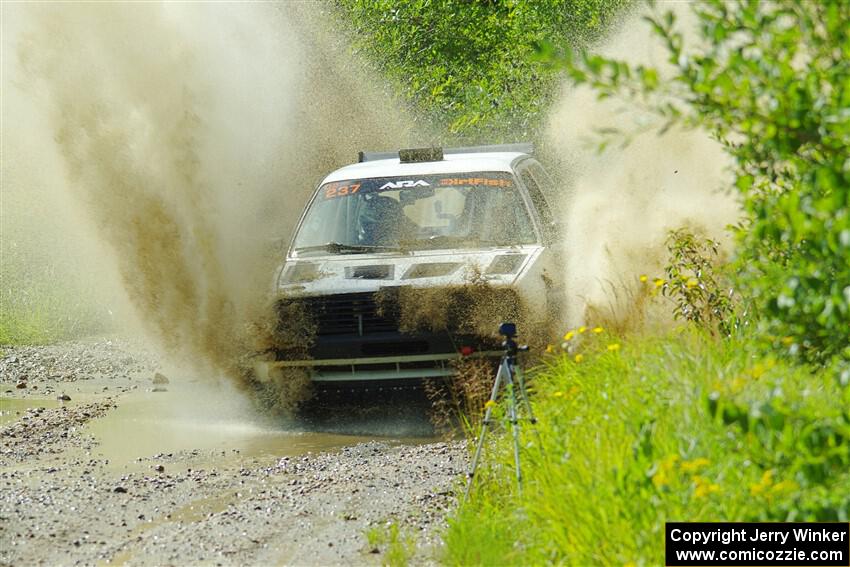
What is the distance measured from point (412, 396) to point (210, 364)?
1.86m

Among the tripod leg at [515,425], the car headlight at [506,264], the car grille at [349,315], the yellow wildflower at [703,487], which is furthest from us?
the car headlight at [506,264]

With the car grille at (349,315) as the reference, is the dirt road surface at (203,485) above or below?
below

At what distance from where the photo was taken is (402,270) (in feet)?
29.9

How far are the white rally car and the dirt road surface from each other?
2.02 feet

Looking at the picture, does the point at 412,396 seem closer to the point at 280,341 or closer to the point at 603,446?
the point at 280,341

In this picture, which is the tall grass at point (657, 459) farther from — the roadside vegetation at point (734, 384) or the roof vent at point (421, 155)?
the roof vent at point (421, 155)

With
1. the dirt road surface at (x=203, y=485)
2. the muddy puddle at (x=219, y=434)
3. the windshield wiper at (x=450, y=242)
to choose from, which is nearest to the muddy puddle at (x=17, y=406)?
the dirt road surface at (x=203, y=485)

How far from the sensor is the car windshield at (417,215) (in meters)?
9.81

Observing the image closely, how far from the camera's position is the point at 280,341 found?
9.04 metres

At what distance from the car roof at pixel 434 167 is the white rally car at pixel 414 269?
0.02 meters

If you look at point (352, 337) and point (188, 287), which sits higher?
point (188, 287)

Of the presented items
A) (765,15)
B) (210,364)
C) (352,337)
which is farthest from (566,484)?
(210,364)

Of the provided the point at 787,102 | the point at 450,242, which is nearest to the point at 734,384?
the point at 787,102

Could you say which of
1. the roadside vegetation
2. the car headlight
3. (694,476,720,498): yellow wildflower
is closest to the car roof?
the car headlight
